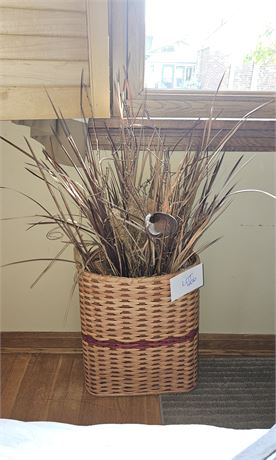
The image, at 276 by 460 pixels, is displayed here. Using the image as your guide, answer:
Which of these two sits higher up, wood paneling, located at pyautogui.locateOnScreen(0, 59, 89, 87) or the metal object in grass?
wood paneling, located at pyautogui.locateOnScreen(0, 59, 89, 87)

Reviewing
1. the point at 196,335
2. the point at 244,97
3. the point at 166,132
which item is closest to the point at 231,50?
the point at 244,97

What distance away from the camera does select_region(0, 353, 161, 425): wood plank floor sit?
1320 millimetres

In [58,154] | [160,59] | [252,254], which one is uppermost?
[160,59]

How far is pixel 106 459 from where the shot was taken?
0.60m

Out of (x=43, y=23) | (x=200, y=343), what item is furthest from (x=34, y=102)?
(x=200, y=343)

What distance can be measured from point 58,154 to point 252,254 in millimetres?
705

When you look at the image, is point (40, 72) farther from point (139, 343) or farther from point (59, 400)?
point (59, 400)

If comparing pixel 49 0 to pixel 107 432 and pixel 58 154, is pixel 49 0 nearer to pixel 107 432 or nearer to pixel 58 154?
pixel 58 154

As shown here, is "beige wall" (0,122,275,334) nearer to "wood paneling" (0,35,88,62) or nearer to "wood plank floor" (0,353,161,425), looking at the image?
"wood plank floor" (0,353,161,425)

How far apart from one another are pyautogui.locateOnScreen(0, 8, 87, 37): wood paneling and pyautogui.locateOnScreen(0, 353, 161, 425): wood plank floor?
3.23ft

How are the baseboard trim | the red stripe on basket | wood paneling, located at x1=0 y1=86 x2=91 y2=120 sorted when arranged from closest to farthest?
wood paneling, located at x1=0 y1=86 x2=91 y2=120, the red stripe on basket, the baseboard trim

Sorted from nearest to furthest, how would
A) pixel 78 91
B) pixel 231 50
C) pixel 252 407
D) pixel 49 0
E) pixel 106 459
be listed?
pixel 106 459 → pixel 49 0 → pixel 78 91 → pixel 252 407 → pixel 231 50

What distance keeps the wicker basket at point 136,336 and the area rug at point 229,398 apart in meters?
0.05

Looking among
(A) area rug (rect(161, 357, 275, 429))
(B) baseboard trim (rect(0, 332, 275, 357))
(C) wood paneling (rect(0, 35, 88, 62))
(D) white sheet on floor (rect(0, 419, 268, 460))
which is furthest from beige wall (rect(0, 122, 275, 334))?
(D) white sheet on floor (rect(0, 419, 268, 460))
